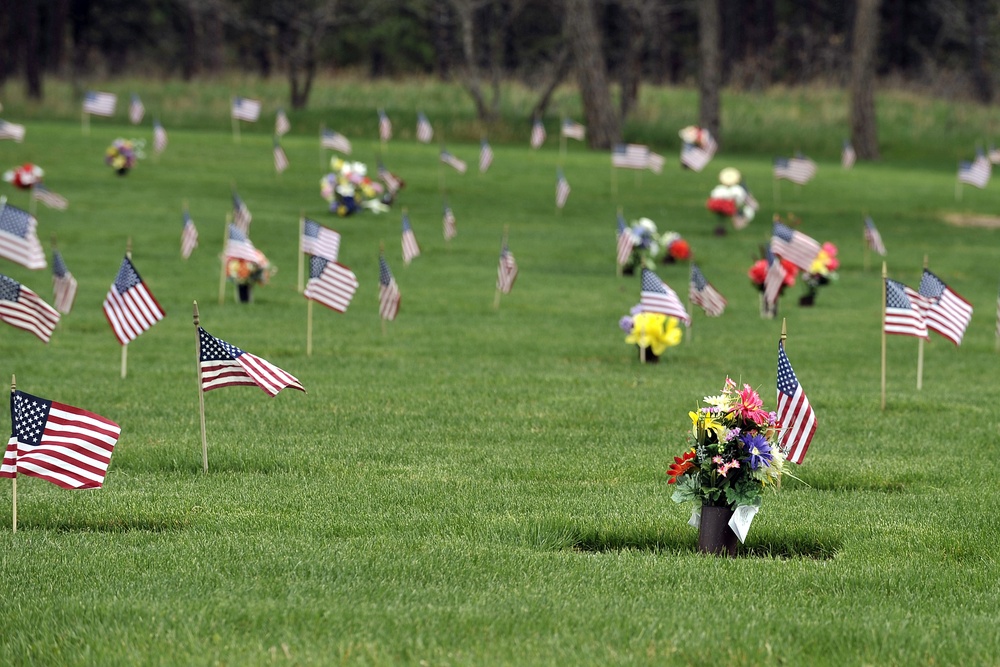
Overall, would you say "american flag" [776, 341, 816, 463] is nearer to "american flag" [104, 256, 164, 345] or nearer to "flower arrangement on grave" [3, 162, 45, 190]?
"american flag" [104, 256, 164, 345]

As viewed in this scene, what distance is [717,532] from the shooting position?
876 cm

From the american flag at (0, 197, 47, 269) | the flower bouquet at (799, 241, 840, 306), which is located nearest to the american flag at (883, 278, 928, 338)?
the flower bouquet at (799, 241, 840, 306)

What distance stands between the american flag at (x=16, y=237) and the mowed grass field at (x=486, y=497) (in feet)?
3.68

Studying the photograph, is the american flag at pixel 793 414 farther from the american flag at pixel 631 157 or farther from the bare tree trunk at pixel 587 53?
the bare tree trunk at pixel 587 53

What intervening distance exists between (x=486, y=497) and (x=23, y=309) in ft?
19.1

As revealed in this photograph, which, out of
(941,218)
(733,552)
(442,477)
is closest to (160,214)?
(941,218)

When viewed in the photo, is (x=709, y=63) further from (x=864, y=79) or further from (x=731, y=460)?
(x=731, y=460)

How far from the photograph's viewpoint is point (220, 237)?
99.9ft

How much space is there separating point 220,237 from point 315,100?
90.4 ft

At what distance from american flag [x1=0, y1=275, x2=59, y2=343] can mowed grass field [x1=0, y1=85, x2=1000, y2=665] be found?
0.84 meters

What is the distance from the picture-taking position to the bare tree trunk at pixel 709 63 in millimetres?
44062

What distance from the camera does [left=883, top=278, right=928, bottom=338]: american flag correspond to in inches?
544

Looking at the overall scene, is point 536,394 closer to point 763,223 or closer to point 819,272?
point 819,272

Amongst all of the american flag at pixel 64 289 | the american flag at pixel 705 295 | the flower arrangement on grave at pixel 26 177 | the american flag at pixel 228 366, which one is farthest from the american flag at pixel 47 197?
the american flag at pixel 228 366
